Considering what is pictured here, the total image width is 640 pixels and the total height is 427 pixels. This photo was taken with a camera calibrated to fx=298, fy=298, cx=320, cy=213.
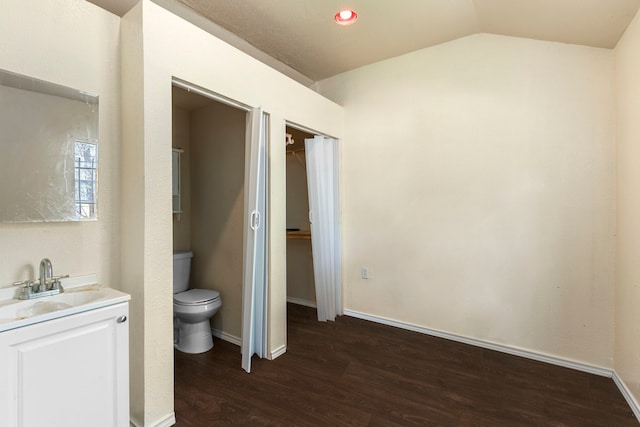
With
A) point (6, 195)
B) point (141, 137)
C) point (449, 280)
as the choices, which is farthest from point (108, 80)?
point (449, 280)

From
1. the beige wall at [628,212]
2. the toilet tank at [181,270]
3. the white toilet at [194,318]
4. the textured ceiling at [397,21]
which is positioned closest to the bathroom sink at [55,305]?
the white toilet at [194,318]

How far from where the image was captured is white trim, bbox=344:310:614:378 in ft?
7.16

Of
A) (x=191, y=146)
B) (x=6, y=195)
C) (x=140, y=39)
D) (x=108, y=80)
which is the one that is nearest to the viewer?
(x=6, y=195)

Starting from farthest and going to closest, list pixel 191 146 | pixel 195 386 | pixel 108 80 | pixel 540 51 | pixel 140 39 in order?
pixel 191 146 < pixel 540 51 < pixel 195 386 < pixel 108 80 < pixel 140 39

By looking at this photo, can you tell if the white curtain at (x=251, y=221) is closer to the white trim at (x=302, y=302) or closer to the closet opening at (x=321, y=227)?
the closet opening at (x=321, y=227)


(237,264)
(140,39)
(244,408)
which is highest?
(140,39)

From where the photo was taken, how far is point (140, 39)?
1591 millimetres

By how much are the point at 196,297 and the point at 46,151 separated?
4.77 feet

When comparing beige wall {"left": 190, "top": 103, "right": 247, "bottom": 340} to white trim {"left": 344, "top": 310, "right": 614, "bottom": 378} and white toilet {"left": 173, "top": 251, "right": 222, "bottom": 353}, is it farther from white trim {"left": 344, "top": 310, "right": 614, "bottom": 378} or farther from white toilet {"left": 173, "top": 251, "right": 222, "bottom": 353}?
white trim {"left": 344, "top": 310, "right": 614, "bottom": 378}

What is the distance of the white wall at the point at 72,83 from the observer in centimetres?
147

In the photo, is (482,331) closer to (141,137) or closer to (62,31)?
(141,137)

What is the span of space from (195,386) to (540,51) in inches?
139

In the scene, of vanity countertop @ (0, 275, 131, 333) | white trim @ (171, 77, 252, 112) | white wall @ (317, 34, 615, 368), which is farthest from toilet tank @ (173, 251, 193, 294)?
white wall @ (317, 34, 615, 368)

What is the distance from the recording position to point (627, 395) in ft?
6.16
